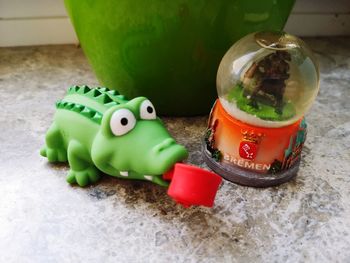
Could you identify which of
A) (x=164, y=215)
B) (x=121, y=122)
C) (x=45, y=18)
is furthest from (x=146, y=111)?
(x=45, y=18)

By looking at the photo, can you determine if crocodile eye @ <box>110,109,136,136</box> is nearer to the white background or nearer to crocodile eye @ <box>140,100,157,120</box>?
crocodile eye @ <box>140,100,157,120</box>

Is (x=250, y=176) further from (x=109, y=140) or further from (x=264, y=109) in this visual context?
(x=109, y=140)

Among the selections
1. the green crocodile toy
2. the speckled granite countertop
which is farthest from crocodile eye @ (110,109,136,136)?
the speckled granite countertop

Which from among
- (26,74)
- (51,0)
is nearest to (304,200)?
(26,74)

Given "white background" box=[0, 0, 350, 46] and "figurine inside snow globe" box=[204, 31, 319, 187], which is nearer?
"figurine inside snow globe" box=[204, 31, 319, 187]

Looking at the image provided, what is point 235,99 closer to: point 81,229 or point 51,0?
point 81,229

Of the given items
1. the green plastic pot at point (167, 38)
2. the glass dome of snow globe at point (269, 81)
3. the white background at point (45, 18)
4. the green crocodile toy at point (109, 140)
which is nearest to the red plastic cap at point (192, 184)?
the green crocodile toy at point (109, 140)
